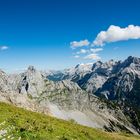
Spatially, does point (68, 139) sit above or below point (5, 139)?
below

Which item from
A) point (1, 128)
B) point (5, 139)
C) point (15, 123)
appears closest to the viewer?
point (5, 139)

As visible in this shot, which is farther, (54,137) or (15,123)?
(15,123)

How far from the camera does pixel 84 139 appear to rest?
109 feet

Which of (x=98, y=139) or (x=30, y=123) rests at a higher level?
(x=30, y=123)

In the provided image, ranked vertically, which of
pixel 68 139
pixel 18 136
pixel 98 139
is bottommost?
pixel 98 139

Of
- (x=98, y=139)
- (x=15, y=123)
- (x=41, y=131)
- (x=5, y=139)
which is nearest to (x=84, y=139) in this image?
(x=98, y=139)

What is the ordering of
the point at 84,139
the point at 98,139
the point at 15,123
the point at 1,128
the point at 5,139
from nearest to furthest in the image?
the point at 5,139
the point at 1,128
the point at 15,123
the point at 84,139
the point at 98,139

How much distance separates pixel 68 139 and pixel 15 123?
6253 mm

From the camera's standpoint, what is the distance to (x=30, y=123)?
31.4 meters

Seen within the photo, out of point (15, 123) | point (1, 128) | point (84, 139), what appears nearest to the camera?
point (1, 128)

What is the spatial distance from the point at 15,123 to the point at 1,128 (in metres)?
2.23

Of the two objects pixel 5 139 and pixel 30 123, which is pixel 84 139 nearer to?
pixel 30 123

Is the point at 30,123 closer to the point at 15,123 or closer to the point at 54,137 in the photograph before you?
the point at 15,123

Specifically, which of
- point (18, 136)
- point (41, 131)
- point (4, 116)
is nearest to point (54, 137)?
point (41, 131)
